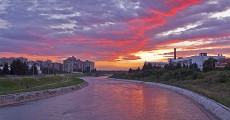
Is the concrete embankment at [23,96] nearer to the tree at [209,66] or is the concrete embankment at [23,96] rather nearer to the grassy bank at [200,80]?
the grassy bank at [200,80]

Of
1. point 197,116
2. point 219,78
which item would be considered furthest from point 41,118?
point 219,78

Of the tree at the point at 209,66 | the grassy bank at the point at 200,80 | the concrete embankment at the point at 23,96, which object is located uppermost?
the tree at the point at 209,66

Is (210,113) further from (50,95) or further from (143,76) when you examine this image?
(143,76)

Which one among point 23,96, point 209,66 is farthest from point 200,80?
point 23,96

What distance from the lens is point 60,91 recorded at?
60844 mm

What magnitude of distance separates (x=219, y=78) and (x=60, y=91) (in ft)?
103

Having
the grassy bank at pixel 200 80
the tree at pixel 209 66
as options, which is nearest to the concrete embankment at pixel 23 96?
the grassy bank at pixel 200 80

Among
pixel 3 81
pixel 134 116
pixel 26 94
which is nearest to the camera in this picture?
pixel 134 116

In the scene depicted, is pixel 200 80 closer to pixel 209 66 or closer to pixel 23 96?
pixel 209 66

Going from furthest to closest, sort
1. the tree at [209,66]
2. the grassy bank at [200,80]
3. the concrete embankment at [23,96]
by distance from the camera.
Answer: the tree at [209,66] < the grassy bank at [200,80] < the concrete embankment at [23,96]

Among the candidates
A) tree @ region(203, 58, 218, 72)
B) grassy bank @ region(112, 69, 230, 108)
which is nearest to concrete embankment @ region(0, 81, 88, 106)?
grassy bank @ region(112, 69, 230, 108)

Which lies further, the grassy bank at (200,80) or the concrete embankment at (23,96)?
the grassy bank at (200,80)

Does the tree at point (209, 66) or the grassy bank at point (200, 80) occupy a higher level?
the tree at point (209, 66)

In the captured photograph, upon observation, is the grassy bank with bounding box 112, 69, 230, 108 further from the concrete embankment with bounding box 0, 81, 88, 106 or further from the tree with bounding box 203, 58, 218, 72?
the concrete embankment with bounding box 0, 81, 88, 106
